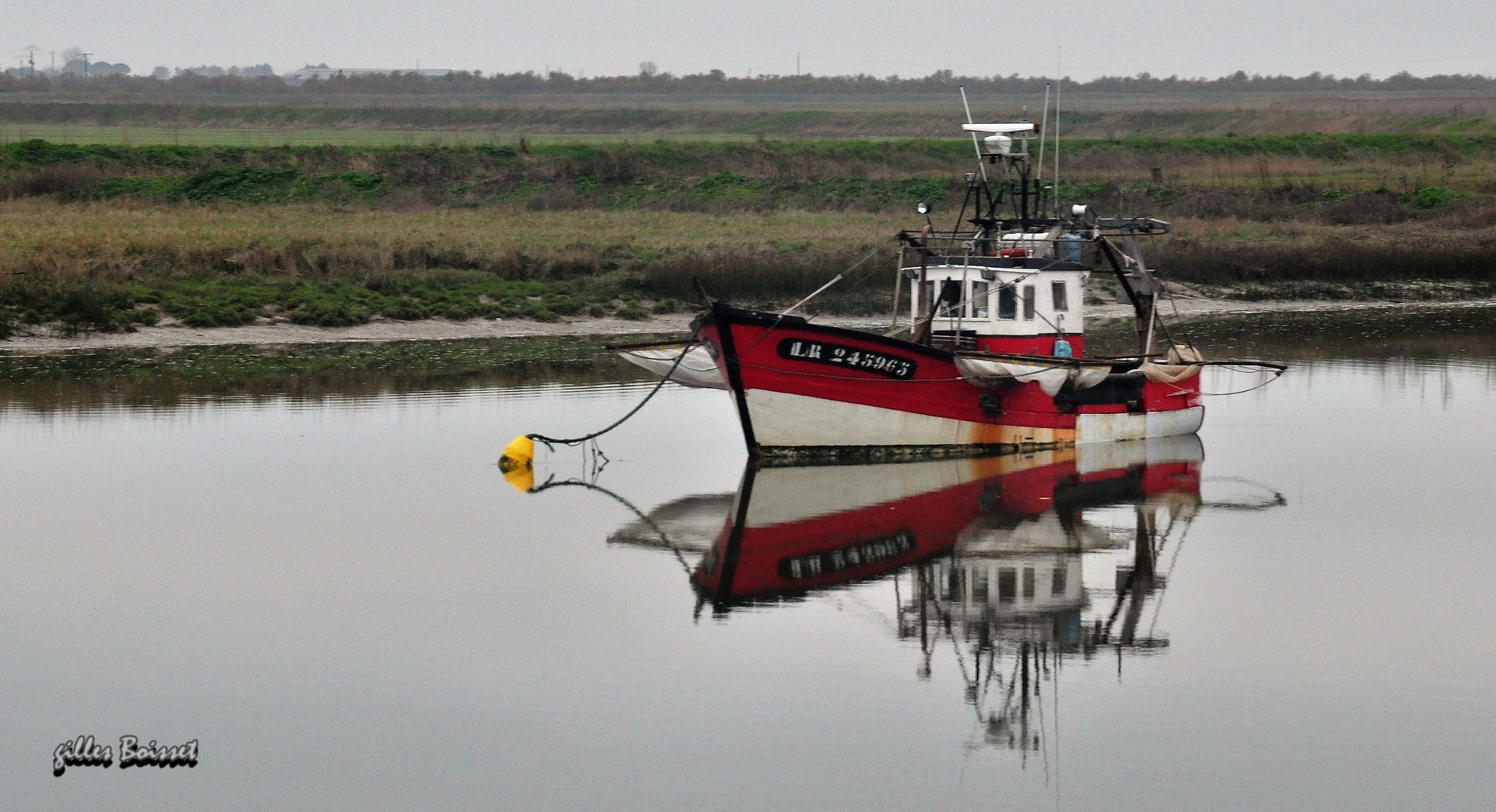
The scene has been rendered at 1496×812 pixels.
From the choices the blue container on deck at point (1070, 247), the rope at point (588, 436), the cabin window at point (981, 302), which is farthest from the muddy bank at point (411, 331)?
the rope at point (588, 436)

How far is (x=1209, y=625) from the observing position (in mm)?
15406

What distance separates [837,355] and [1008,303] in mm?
3376

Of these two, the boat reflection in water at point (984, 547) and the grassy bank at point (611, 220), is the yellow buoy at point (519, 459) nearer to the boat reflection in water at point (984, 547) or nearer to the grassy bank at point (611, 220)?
the boat reflection in water at point (984, 547)

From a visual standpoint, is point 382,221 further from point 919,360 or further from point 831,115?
point 831,115

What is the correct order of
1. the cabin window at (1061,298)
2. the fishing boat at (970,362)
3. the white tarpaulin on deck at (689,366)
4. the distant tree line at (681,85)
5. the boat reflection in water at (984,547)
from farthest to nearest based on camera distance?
the distant tree line at (681,85) → the cabin window at (1061,298) → the white tarpaulin on deck at (689,366) → the fishing boat at (970,362) → the boat reflection in water at (984,547)

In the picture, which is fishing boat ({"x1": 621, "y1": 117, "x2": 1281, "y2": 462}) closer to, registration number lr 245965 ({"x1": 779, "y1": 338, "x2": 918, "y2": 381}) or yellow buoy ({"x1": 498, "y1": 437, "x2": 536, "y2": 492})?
registration number lr 245965 ({"x1": 779, "y1": 338, "x2": 918, "y2": 381})

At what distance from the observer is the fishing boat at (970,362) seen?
73.5 ft

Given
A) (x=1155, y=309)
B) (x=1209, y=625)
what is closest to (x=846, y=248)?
(x=1155, y=309)

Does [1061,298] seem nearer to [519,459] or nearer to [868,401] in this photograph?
[868,401]

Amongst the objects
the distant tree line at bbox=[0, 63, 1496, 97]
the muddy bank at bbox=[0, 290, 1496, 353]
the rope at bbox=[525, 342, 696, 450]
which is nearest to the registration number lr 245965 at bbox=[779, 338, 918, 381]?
the rope at bbox=[525, 342, 696, 450]

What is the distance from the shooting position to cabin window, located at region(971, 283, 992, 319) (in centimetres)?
2436

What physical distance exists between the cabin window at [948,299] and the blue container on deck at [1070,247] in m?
1.58

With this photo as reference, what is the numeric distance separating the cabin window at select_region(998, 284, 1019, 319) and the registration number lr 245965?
2390 millimetres

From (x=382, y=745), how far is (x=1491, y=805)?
23.6 feet
